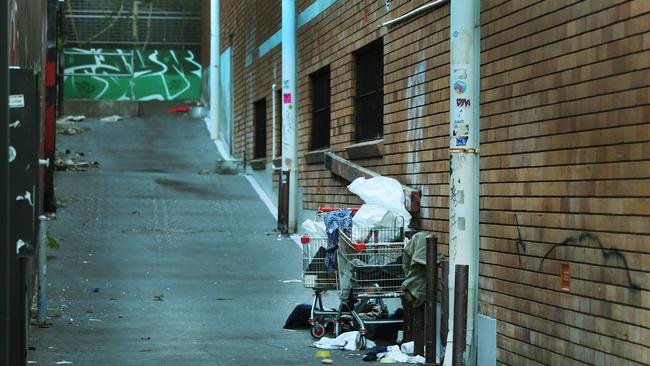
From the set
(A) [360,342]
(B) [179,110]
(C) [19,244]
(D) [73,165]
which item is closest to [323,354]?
(A) [360,342]

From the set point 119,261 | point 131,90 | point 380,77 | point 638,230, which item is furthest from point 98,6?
point 638,230

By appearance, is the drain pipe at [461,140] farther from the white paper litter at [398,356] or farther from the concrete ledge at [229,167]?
the concrete ledge at [229,167]

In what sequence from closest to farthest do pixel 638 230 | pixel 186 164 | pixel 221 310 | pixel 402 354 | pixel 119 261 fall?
pixel 638 230, pixel 402 354, pixel 221 310, pixel 119 261, pixel 186 164

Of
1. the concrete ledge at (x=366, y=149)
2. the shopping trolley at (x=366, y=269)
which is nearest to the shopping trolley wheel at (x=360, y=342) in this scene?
the shopping trolley at (x=366, y=269)

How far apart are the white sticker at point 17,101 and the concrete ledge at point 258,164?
1641 cm

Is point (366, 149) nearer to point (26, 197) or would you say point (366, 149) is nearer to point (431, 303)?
point (431, 303)

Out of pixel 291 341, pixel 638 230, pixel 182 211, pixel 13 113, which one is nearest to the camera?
pixel 13 113

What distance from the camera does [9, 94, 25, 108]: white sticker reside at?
4.96 m

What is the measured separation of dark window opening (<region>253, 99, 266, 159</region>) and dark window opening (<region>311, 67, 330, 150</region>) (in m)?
5.09

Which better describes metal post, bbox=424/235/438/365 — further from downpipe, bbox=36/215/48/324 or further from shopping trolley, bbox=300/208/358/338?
downpipe, bbox=36/215/48/324

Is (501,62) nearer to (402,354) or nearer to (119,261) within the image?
(402,354)

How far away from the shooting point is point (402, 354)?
9.52 metres

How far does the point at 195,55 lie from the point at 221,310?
25595mm

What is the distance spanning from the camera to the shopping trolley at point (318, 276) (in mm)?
10500
